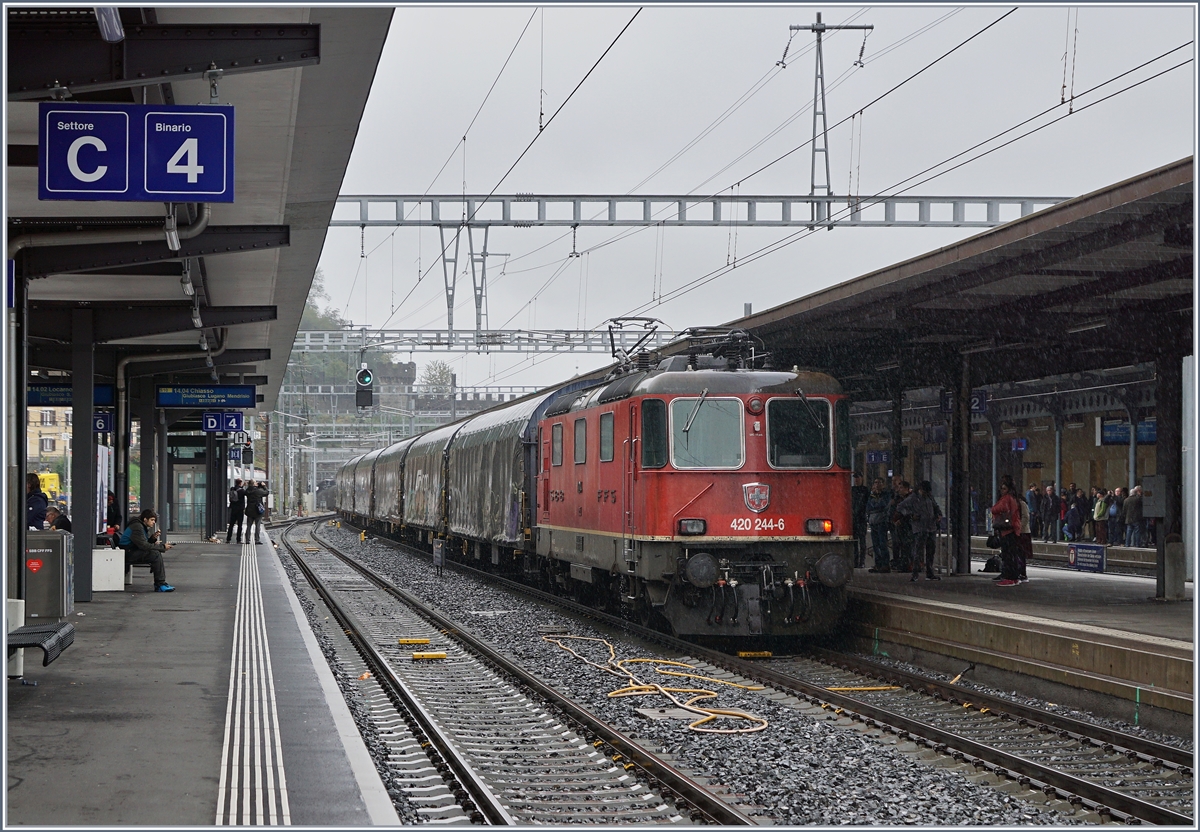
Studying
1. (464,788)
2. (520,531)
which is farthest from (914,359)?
(464,788)

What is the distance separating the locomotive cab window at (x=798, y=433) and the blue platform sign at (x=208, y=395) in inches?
580

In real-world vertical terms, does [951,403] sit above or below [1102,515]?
above

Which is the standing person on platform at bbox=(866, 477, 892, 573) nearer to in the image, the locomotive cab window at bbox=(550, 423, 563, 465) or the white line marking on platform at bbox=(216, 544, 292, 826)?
the locomotive cab window at bbox=(550, 423, 563, 465)

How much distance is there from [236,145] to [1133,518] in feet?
63.3

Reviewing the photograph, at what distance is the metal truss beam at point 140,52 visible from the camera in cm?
834

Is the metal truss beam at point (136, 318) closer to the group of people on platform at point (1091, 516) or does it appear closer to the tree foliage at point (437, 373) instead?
the group of people on platform at point (1091, 516)

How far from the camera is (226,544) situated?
3412 centimetres

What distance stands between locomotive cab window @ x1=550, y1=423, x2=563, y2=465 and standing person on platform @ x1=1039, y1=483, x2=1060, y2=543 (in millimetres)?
14398

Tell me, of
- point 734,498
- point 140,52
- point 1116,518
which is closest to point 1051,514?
point 1116,518

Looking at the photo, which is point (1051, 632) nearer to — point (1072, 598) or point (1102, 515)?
point (1072, 598)

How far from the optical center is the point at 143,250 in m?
13.3

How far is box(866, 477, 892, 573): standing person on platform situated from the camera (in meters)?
18.3

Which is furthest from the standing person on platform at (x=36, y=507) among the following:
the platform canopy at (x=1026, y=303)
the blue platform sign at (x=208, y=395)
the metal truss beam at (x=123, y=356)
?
the platform canopy at (x=1026, y=303)

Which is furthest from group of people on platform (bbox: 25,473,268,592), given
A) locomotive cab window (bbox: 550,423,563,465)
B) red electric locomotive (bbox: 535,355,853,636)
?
red electric locomotive (bbox: 535,355,853,636)
